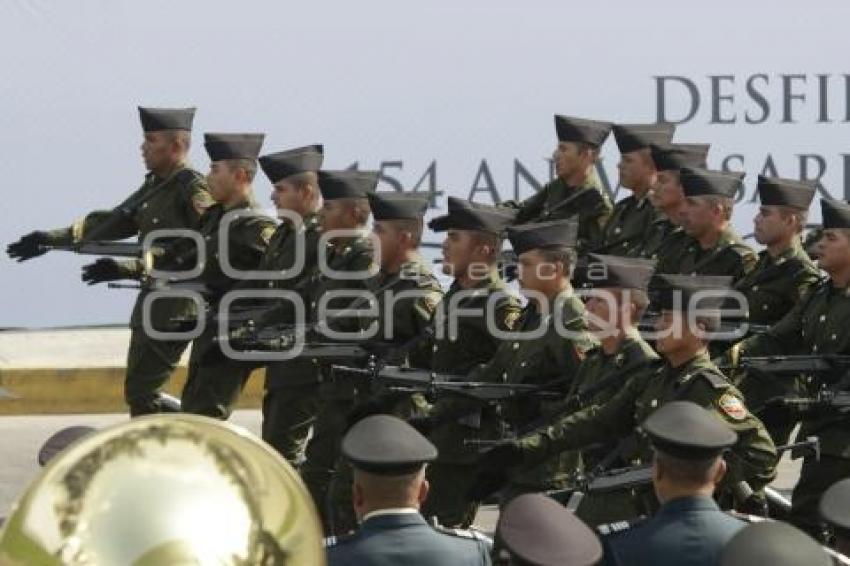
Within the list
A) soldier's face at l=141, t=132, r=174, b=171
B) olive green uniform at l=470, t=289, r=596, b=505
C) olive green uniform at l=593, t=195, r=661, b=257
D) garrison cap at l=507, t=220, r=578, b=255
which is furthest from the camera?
soldier's face at l=141, t=132, r=174, b=171

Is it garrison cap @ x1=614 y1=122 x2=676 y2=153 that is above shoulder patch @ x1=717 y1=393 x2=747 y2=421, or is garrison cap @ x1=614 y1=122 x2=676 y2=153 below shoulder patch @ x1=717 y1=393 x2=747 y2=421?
above

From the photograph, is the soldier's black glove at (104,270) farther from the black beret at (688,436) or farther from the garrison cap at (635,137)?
the black beret at (688,436)

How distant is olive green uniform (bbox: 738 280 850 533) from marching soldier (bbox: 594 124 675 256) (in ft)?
4.02

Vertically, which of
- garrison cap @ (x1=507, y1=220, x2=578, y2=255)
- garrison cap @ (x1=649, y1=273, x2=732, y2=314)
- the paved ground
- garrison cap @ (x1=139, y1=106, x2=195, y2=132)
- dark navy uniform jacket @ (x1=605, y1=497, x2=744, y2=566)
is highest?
garrison cap @ (x1=139, y1=106, x2=195, y2=132)

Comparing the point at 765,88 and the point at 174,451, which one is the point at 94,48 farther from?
the point at 174,451

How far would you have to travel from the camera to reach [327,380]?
10.3 m

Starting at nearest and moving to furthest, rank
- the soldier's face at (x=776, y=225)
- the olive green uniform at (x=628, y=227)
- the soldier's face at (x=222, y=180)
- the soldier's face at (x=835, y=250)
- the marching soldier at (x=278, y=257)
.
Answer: the soldier's face at (x=835, y=250) → the soldier's face at (x=776, y=225) → the marching soldier at (x=278, y=257) → the olive green uniform at (x=628, y=227) → the soldier's face at (x=222, y=180)

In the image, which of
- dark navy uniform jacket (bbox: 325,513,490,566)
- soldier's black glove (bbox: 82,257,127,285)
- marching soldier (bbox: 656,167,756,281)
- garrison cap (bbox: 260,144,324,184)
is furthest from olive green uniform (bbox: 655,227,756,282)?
dark navy uniform jacket (bbox: 325,513,490,566)

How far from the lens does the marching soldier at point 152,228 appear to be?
11828 mm

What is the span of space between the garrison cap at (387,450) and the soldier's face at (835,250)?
13.7ft

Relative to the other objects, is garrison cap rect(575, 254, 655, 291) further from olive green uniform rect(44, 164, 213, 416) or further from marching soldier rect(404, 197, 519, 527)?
olive green uniform rect(44, 164, 213, 416)

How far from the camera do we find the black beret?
224 inches

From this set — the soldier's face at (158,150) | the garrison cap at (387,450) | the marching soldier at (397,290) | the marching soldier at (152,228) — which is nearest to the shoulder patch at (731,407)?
the marching soldier at (397,290)

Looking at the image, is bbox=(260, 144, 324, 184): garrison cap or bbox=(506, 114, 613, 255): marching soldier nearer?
bbox=(260, 144, 324, 184): garrison cap
